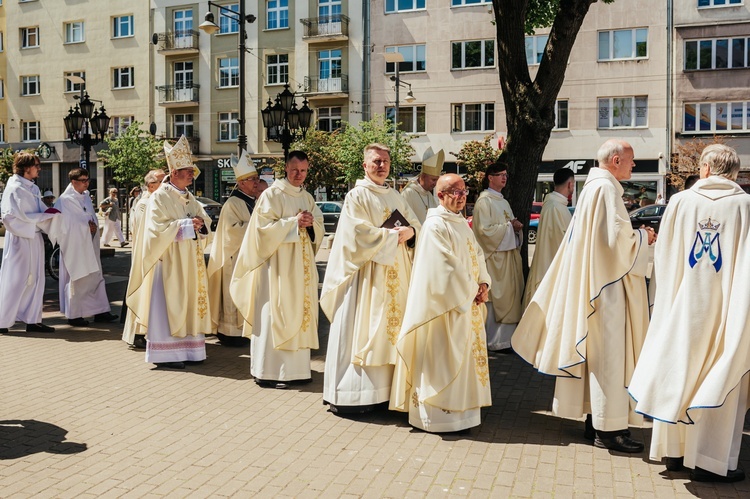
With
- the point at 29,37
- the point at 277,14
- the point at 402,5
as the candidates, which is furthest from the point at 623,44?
the point at 29,37

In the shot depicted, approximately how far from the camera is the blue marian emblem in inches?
184

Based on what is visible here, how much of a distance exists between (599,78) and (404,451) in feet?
116

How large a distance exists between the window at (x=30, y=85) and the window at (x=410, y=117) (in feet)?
80.5

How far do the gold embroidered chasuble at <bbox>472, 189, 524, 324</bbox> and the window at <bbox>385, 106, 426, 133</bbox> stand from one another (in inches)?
1249

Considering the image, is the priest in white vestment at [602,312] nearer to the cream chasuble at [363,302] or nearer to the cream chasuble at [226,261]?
the cream chasuble at [363,302]

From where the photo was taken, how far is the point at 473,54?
39.1m

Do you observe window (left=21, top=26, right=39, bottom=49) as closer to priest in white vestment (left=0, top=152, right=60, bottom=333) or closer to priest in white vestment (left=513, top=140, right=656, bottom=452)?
priest in white vestment (left=0, top=152, right=60, bottom=333)

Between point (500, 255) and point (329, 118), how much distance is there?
3369 centimetres

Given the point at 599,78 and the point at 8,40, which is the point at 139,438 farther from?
the point at 8,40

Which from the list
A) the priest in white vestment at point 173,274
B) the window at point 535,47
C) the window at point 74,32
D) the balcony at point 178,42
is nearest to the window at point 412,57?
the window at point 535,47

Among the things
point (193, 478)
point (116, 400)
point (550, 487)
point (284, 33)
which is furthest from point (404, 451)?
point (284, 33)

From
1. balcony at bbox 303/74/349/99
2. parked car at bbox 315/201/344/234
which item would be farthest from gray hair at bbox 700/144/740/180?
balcony at bbox 303/74/349/99

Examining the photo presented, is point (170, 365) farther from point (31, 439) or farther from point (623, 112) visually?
point (623, 112)

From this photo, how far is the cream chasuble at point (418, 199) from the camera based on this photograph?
881 centimetres
